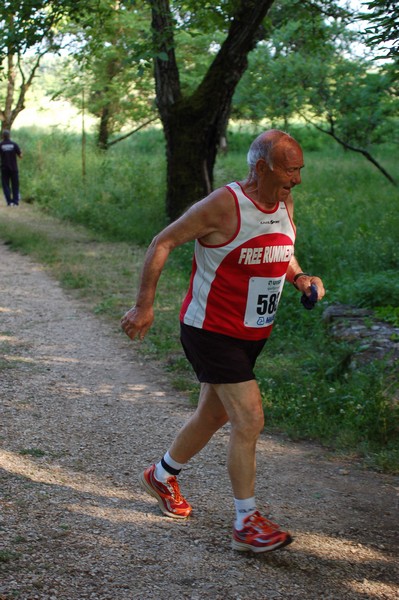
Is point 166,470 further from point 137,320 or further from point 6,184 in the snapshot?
point 6,184

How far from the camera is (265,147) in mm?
3529

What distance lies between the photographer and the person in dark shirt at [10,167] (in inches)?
771

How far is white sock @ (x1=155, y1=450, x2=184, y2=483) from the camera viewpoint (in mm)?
4129

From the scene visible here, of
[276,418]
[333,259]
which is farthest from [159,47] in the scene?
[276,418]

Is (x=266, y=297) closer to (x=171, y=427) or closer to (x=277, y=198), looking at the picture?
(x=277, y=198)

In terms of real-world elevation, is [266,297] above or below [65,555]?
above

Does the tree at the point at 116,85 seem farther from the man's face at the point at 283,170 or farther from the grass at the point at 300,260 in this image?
the man's face at the point at 283,170

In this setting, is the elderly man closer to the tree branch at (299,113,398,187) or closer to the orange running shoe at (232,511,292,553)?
the orange running shoe at (232,511,292,553)

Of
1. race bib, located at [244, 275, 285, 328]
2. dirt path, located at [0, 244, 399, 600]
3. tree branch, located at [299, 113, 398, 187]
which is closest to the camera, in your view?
dirt path, located at [0, 244, 399, 600]

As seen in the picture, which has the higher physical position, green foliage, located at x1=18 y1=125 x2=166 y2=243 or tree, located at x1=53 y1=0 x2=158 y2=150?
tree, located at x1=53 y1=0 x2=158 y2=150

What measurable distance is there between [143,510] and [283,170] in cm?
197

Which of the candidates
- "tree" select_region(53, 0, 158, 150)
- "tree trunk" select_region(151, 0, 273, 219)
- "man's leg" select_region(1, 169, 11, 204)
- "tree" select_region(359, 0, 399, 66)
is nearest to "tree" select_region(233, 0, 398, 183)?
"tree trunk" select_region(151, 0, 273, 219)

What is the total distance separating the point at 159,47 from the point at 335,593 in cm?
1028

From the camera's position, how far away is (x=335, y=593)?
11.2ft
